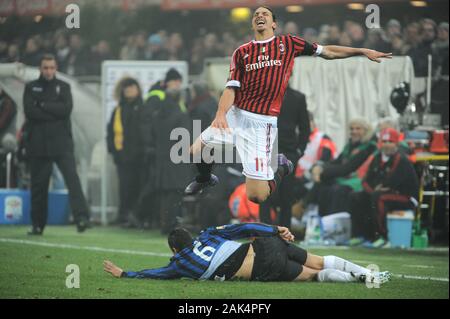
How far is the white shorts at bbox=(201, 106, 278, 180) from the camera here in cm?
1153

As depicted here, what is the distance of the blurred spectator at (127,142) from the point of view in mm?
19109

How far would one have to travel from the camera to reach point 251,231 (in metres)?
11.1

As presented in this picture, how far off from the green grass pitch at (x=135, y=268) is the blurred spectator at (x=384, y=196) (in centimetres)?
60

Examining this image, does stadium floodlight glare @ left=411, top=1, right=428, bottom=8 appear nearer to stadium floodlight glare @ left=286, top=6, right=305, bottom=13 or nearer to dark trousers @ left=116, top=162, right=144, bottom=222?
stadium floodlight glare @ left=286, top=6, right=305, bottom=13

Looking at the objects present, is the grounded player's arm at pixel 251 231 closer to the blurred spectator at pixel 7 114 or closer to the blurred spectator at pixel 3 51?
the blurred spectator at pixel 3 51

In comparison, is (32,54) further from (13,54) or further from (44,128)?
(44,128)

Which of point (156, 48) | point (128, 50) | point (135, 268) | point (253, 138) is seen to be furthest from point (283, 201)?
point (128, 50)

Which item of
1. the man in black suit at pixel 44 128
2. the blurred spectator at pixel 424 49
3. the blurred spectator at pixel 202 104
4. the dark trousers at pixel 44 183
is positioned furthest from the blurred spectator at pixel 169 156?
the blurred spectator at pixel 424 49

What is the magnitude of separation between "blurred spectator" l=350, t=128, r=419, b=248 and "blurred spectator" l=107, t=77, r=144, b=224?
438 cm

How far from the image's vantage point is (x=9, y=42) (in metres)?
18.3

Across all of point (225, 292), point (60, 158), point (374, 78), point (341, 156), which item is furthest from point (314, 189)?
point (225, 292)

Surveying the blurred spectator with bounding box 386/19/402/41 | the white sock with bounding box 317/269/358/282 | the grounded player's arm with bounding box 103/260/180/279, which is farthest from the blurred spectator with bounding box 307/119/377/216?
the grounded player's arm with bounding box 103/260/180/279

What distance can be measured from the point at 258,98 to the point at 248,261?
64.3 inches

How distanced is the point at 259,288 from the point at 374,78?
779cm
